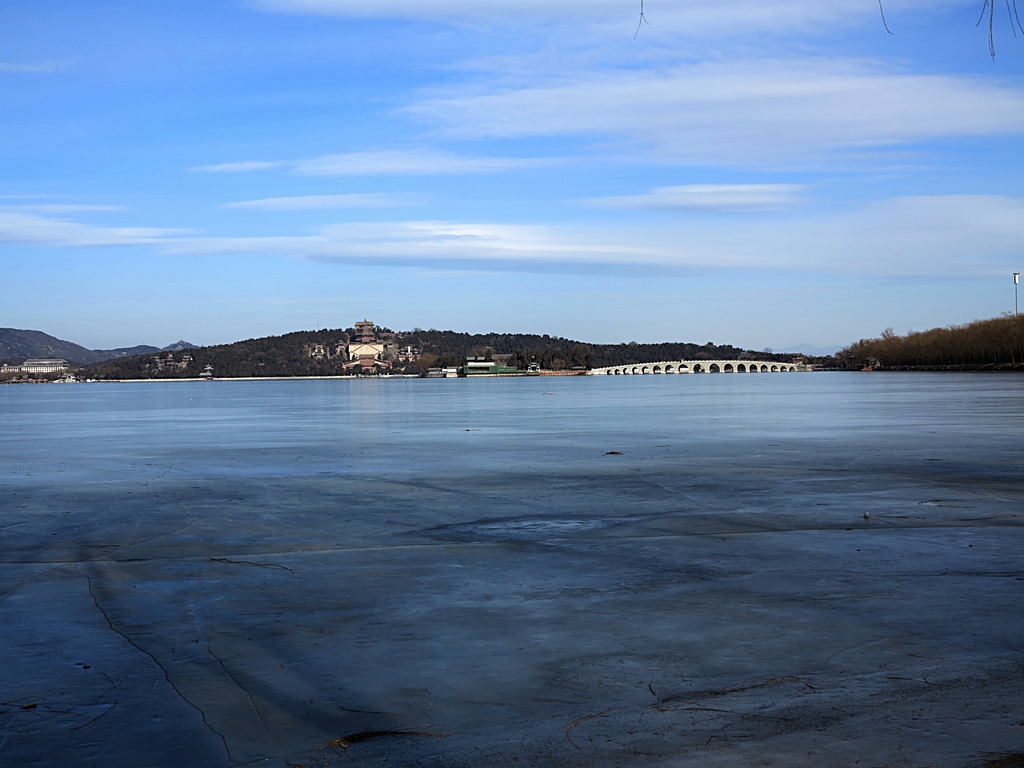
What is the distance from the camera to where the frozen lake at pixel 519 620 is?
5.35 metres

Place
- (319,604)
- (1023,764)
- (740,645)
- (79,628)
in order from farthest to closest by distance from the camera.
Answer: (319,604)
(79,628)
(740,645)
(1023,764)

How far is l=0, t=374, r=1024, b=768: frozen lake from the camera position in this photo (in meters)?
5.35

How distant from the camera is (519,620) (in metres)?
7.83

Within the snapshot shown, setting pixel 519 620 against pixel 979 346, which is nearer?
pixel 519 620

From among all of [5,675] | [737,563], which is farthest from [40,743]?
[737,563]

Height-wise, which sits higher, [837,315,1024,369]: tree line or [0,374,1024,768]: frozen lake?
[837,315,1024,369]: tree line

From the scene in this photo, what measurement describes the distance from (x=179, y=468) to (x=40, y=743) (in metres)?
16.3

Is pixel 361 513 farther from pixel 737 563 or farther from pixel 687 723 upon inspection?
pixel 687 723

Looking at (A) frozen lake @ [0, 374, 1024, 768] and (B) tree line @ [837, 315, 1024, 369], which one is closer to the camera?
(A) frozen lake @ [0, 374, 1024, 768]

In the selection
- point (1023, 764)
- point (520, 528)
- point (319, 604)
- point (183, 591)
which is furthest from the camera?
point (520, 528)

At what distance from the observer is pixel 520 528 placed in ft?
40.8

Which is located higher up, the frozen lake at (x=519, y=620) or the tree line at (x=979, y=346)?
the tree line at (x=979, y=346)

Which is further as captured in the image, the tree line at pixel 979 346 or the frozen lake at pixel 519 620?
the tree line at pixel 979 346

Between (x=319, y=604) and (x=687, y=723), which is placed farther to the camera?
(x=319, y=604)
